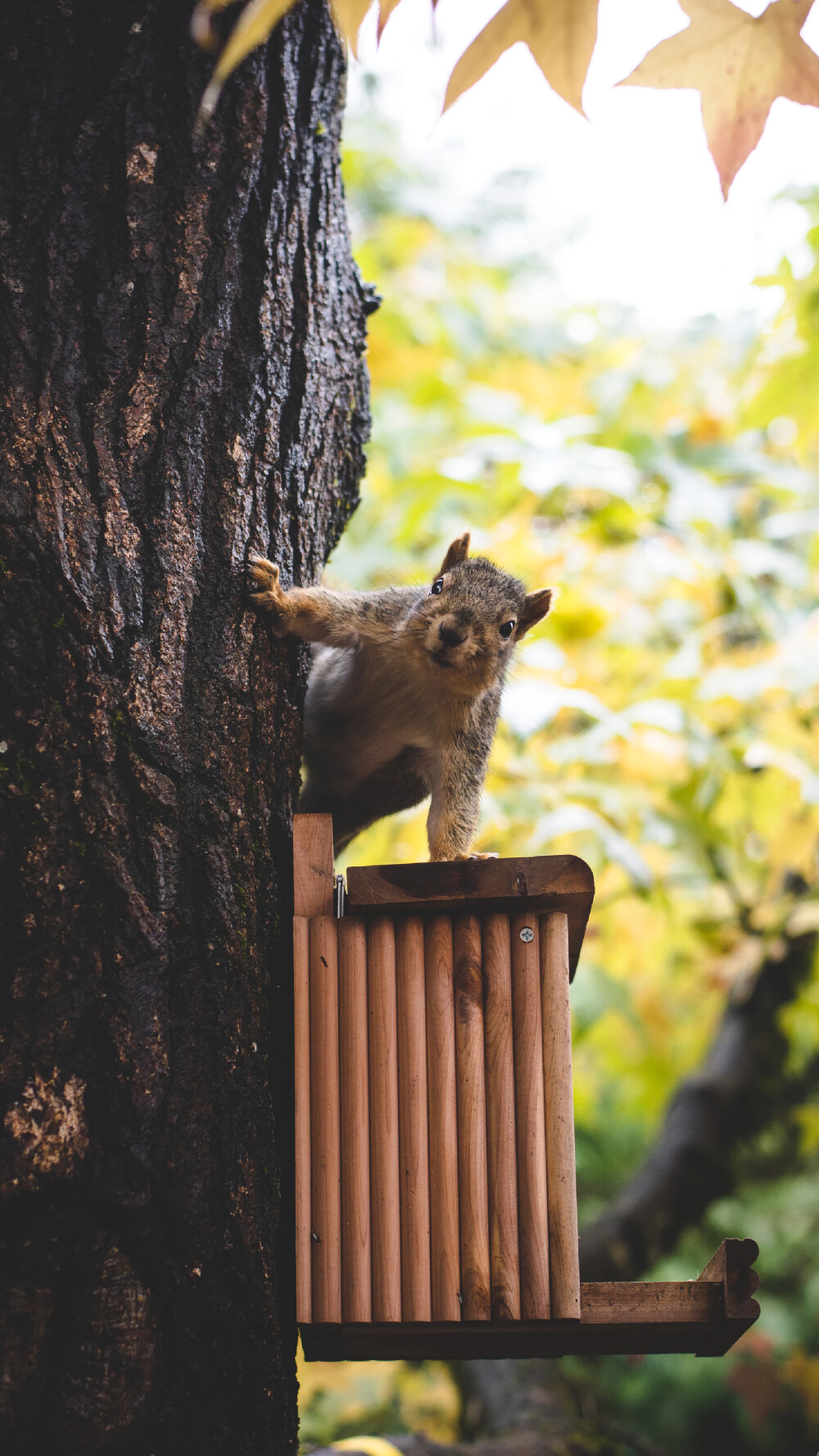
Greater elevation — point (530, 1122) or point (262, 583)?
point (262, 583)

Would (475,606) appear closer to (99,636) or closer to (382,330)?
(99,636)

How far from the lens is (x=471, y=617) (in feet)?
7.17

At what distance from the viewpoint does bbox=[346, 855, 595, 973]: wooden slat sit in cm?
159

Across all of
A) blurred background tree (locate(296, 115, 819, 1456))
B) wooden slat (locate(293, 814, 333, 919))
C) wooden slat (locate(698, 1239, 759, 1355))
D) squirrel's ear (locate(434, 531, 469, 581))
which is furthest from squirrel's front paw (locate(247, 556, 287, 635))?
wooden slat (locate(698, 1239, 759, 1355))

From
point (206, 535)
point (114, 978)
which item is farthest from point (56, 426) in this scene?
point (114, 978)

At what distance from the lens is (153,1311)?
4.30ft

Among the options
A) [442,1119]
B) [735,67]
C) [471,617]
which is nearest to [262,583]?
[471,617]

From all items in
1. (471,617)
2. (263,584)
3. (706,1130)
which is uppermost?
(471,617)

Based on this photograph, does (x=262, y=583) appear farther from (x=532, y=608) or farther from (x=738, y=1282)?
(x=738, y=1282)

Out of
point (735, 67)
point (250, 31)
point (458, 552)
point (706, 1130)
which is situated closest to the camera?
point (250, 31)

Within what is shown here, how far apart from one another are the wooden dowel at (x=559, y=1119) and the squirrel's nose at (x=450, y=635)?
63 centimetres

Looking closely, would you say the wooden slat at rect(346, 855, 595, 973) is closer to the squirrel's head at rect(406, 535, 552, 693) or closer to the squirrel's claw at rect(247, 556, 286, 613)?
the squirrel's claw at rect(247, 556, 286, 613)

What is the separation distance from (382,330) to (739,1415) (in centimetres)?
507

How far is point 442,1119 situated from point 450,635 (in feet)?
2.88
